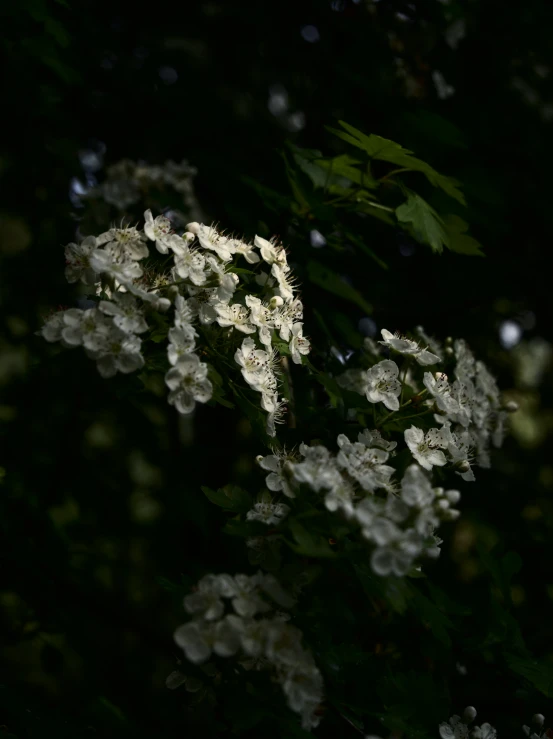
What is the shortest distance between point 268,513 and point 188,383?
1.15ft

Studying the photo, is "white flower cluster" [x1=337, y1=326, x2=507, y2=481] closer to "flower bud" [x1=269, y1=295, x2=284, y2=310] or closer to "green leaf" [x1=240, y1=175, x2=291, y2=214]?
"flower bud" [x1=269, y1=295, x2=284, y2=310]

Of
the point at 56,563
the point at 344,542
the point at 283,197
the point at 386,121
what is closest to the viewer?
the point at 344,542

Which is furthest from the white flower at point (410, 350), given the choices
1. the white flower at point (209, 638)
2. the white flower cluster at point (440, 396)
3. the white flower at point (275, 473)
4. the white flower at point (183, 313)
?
the white flower at point (209, 638)

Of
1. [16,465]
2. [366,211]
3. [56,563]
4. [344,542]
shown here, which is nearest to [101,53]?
[366,211]

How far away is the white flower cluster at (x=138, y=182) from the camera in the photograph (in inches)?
123

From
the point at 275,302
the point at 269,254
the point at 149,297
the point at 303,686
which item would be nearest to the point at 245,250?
the point at 269,254

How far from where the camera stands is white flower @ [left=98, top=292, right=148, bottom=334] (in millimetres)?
1680

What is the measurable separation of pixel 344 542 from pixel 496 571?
87cm

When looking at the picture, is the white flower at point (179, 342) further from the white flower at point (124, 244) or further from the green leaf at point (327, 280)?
the green leaf at point (327, 280)

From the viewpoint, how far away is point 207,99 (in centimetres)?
343

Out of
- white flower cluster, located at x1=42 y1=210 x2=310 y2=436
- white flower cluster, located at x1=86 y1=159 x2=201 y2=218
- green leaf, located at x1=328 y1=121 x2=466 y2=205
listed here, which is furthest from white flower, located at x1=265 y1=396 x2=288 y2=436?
white flower cluster, located at x1=86 y1=159 x2=201 y2=218

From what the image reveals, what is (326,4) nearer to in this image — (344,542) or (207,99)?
(207,99)

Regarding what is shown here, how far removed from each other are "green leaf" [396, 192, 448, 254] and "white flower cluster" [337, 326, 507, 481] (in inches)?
11.8

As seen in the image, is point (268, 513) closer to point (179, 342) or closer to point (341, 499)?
point (341, 499)
